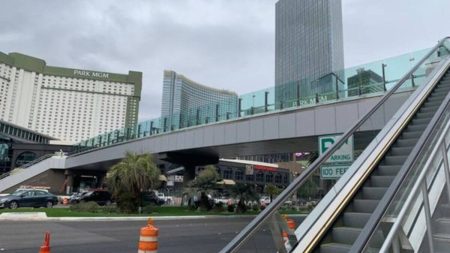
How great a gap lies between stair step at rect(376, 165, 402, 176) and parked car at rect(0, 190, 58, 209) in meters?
25.7

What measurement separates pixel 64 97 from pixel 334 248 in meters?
125

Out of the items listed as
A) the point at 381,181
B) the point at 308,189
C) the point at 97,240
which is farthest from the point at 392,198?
the point at 97,240

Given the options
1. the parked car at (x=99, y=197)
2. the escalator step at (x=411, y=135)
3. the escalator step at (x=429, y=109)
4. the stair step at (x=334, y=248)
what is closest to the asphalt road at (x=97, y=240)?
the stair step at (x=334, y=248)

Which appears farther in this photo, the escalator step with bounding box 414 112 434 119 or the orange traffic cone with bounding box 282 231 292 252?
the escalator step with bounding box 414 112 434 119

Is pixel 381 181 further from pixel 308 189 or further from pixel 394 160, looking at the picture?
pixel 308 189

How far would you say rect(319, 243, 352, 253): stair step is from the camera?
5.73 m

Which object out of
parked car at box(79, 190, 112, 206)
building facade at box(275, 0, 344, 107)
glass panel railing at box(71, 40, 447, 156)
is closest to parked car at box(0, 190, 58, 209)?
parked car at box(79, 190, 112, 206)

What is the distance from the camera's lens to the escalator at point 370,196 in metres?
6.07

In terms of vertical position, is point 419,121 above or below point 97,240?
above

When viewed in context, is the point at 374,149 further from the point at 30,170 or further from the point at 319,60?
the point at 30,170

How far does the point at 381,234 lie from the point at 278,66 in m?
43.9

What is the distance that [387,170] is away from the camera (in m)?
7.88

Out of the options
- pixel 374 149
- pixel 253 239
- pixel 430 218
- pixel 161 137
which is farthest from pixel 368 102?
pixel 161 137

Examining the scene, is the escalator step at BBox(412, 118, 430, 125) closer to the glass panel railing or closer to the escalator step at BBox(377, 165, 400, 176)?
the escalator step at BBox(377, 165, 400, 176)
